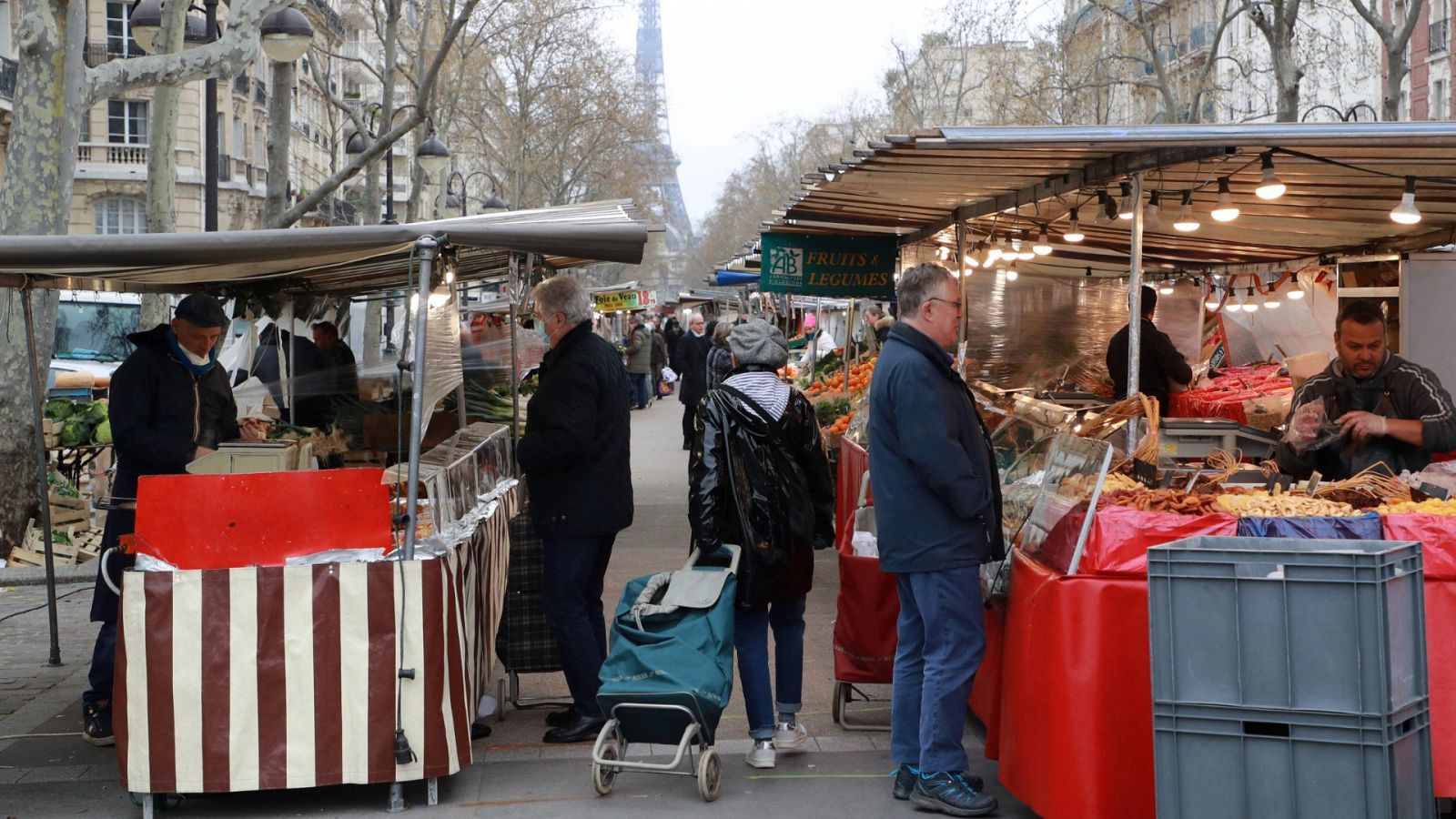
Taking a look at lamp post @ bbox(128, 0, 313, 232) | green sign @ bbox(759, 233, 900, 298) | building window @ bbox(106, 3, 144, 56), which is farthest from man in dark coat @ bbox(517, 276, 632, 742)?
building window @ bbox(106, 3, 144, 56)

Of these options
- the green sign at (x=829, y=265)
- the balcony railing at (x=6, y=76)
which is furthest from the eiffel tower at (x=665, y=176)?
the balcony railing at (x=6, y=76)

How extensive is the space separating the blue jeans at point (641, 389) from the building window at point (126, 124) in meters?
22.4

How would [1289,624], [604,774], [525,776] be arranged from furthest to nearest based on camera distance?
1. [525,776]
2. [604,774]
3. [1289,624]

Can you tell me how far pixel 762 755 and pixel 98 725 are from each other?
2901 mm

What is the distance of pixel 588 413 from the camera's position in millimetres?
5664

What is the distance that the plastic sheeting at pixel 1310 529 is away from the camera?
4488 millimetres

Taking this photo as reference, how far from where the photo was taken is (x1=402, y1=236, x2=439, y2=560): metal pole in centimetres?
497

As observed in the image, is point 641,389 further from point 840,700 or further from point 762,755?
point 762,755

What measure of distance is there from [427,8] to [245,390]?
16118 millimetres

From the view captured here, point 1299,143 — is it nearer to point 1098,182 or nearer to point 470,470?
point 1098,182

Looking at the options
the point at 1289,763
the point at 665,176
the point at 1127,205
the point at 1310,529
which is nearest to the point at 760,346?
the point at 1310,529

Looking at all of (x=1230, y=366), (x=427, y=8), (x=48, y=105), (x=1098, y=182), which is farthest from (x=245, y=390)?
(x=427, y=8)

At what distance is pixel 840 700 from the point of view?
20.1 ft

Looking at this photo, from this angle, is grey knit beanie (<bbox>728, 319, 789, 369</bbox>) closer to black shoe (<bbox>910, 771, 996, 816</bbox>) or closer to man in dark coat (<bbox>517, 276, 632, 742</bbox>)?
man in dark coat (<bbox>517, 276, 632, 742</bbox>)
